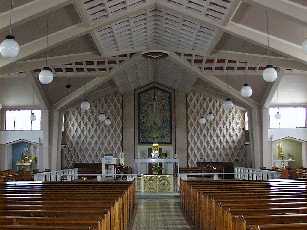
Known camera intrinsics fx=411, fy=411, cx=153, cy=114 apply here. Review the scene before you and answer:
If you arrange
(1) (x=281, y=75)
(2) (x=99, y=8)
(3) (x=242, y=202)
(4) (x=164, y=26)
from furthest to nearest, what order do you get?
(1) (x=281, y=75) < (4) (x=164, y=26) < (2) (x=99, y=8) < (3) (x=242, y=202)

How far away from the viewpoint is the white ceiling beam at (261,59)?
13.9 metres

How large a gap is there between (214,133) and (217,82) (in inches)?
290

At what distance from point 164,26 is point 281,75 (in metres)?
6.10

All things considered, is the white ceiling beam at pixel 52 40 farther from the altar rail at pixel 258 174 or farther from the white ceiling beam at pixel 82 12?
the altar rail at pixel 258 174

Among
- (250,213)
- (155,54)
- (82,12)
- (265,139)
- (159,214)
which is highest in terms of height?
(155,54)

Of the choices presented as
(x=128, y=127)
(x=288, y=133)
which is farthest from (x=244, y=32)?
(x=128, y=127)

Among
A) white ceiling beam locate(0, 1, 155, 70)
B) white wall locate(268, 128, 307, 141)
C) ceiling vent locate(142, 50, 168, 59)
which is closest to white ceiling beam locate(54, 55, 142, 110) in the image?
ceiling vent locate(142, 50, 168, 59)

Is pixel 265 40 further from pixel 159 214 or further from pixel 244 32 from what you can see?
pixel 159 214

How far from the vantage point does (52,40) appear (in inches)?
477

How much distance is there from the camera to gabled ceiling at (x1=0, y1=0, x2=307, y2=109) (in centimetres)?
1059

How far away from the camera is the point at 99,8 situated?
441 inches

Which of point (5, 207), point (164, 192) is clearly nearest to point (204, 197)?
point (5, 207)

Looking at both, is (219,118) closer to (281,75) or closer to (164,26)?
(281,75)

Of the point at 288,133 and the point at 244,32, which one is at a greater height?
the point at 244,32
